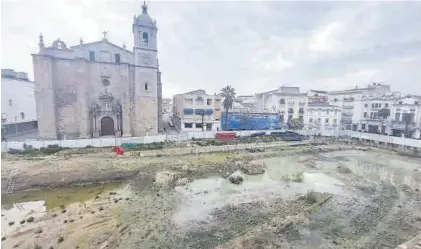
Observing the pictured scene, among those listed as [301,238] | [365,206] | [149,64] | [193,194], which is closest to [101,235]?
[193,194]

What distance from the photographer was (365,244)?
464 inches

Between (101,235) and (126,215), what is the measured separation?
2.14 meters

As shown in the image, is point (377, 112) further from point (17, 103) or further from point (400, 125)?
point (17, 103)

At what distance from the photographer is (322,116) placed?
5072cm

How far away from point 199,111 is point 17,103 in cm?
2806

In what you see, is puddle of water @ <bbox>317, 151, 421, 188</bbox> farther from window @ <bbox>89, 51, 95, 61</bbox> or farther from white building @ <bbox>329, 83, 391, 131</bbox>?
window @ <bbox>89, 51, 95, 61</bbox>

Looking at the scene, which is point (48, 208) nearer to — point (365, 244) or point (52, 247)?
point (52, 247)

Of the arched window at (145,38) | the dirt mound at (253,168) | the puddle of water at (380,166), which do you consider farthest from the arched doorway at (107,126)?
the puddle of water at (380,166)

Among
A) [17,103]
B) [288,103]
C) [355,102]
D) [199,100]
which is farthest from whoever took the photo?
[288,103]

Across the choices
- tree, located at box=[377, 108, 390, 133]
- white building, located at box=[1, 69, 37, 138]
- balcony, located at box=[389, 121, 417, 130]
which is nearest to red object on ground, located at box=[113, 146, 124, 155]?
white building, located at box=[1, 69, 37, 138]

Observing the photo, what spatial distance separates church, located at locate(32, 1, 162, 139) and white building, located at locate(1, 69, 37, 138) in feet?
24.8

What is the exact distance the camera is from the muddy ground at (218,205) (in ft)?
38.7

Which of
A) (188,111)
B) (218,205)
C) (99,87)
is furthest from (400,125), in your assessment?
(99,87)

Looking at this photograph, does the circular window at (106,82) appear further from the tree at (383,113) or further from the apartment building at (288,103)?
the tree at (383,113)
